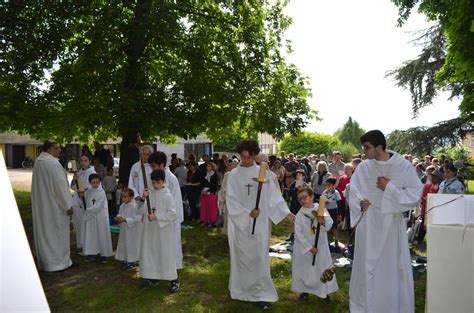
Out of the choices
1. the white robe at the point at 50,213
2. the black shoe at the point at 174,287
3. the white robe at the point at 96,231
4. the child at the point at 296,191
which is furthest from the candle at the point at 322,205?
the white robe at the point at 96,231

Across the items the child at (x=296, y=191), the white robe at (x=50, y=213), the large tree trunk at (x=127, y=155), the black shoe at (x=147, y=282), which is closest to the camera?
the black shoe at (x=147, y=282)

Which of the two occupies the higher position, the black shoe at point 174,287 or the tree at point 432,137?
the tree at point 432,137

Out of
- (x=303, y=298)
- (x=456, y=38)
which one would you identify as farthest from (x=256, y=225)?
(x=456, y=38)

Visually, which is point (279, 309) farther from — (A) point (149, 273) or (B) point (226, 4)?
(B) point (226, 4)

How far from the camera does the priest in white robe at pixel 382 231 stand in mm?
5504

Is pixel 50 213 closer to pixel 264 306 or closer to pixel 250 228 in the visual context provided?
pixel 250 228

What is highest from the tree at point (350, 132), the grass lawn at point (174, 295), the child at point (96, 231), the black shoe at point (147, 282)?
the tree at point (350, 132)

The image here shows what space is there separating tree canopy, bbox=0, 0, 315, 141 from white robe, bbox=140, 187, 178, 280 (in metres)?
4.80

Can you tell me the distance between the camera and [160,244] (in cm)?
679

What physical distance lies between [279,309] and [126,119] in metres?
6.84

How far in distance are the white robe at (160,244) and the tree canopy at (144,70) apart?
480 cm

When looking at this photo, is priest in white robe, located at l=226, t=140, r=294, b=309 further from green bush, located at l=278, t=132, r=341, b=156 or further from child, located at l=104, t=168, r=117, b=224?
green bush, located at l=278, t=132, r=341, b=156

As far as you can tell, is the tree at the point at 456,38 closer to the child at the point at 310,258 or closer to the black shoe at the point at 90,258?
the child at the point at 310,258

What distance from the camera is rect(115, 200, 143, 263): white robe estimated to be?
835 cm
